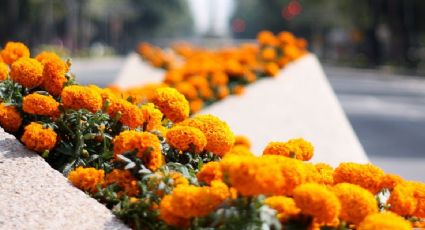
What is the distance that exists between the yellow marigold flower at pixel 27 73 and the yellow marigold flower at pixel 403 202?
6.46 ft

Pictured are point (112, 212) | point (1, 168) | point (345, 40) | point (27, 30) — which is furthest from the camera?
point (345, 40)

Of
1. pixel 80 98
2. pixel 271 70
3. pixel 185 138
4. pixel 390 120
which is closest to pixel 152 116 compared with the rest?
pixel 80 98

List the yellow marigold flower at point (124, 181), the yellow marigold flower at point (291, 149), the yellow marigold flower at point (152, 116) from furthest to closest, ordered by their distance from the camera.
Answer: the yellow marigold flower at point (152, 116) < the yellow marigold flower at point (291, 149) < the yellow marigold flower at point (124, 181)

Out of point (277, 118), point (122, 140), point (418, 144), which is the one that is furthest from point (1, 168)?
point (418, 144)

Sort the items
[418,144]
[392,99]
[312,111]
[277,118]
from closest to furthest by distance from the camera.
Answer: [277,118] → [312,111] → [418,144] → [392,99]

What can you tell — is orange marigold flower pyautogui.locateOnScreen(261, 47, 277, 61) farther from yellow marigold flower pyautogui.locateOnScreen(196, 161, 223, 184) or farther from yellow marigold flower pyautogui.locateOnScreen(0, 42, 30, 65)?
yellow marigold flower pyautogui.locateOnScreen(196, 161, 223, 184)

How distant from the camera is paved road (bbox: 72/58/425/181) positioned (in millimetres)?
10422

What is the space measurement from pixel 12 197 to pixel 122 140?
1.66ft

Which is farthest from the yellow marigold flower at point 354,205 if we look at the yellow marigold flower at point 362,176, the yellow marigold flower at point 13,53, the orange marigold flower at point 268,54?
the orange marigold flower at point 268,54

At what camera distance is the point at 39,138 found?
140 inches

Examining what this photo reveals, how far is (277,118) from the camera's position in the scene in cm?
842

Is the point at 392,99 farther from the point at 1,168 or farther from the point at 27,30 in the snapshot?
the point at 27,30

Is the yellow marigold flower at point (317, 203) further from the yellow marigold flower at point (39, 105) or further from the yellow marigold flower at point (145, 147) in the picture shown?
the yellow marigold flower at point (39, 105)

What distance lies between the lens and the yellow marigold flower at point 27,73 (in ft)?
13.1
